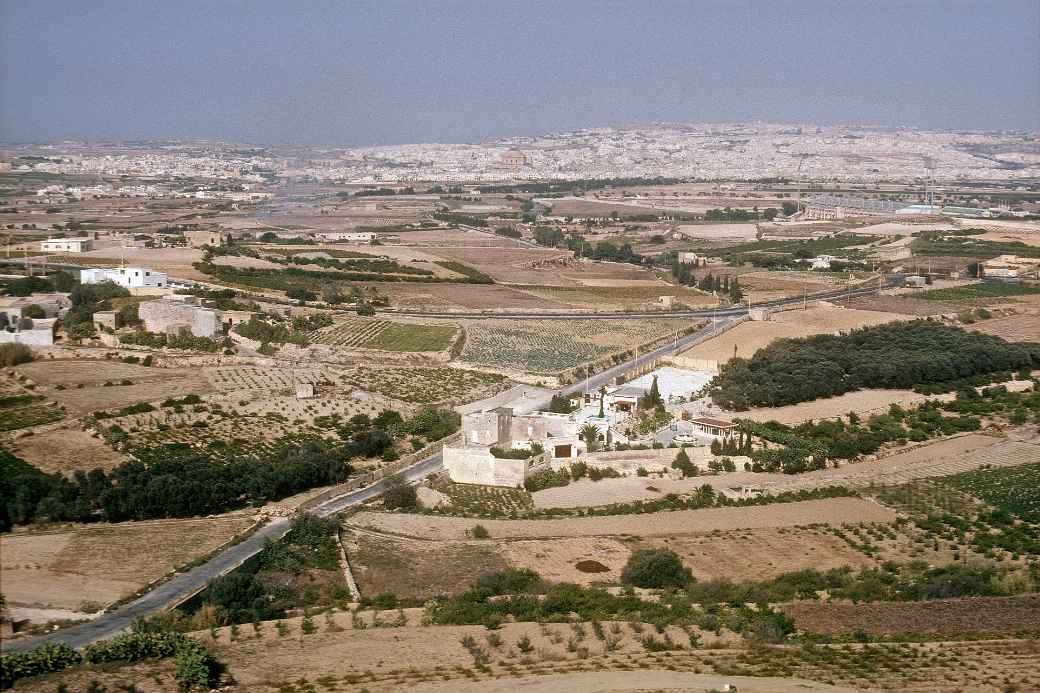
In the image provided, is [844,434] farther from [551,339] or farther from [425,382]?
[551,339]

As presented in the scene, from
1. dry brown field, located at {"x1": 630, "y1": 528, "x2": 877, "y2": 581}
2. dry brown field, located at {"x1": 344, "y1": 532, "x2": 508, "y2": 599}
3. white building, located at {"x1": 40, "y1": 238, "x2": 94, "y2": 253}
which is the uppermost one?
white building, located at {"x1": 40, "y1": 238, "x2": 94, "y2": 253}

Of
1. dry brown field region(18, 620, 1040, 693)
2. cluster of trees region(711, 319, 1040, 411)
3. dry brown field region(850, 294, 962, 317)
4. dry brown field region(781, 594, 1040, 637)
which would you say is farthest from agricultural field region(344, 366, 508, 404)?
dry brown field region(850, 294, 962, 317)

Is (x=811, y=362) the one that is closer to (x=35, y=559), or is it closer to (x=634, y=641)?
(x=634, y=641)

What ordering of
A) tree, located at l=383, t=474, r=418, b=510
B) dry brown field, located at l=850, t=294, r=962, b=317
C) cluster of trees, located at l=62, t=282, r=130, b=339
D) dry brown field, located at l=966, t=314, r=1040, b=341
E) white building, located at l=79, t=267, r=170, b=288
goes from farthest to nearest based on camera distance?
1. dry brown field, located at l=850, t=294, r=962, b=317
2. white building, located at l=79, t=267, r=170, b=288
3. dry brown field, located at l=966, t=314, r=1040, b=341
4. cluster of trees, located at l=62, t=282, r=130, b=339
5. tree, located at l=383, t=474, r=418, b=510

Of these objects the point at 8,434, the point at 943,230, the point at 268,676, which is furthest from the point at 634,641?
the point at 943,230

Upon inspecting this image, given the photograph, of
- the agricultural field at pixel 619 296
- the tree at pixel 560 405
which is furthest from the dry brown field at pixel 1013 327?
the tree at pixel 560 405

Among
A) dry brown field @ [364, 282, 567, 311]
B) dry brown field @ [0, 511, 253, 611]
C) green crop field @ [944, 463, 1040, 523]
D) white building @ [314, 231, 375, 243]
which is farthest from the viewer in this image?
white building @ [314, 231, 375, 243]

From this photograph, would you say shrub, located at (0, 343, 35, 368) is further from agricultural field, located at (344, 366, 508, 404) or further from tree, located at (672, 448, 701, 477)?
tree, located at (672, 448, 701, 477)
